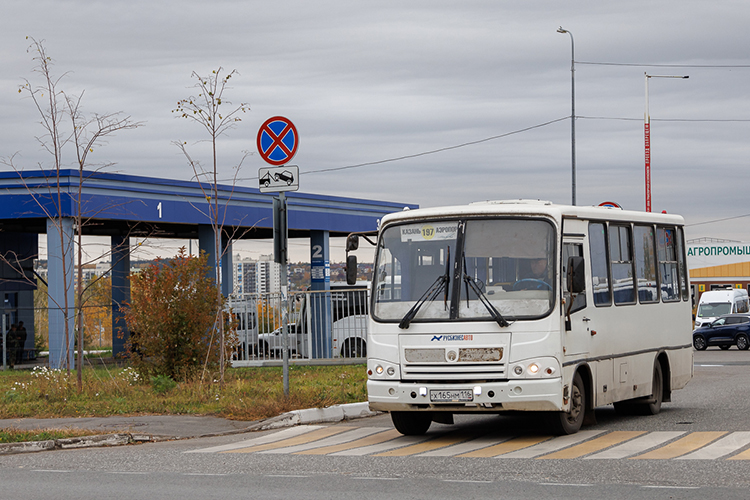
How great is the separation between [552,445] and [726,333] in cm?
3064

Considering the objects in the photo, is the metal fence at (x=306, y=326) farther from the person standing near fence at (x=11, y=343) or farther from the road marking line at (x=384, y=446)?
the road marking line at (x=384, y=446)

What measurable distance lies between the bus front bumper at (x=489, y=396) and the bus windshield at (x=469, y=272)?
2.34ft

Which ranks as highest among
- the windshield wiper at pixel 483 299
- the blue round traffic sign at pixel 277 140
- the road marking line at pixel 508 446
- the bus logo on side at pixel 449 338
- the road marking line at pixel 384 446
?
the blue round traffic sign at pixel 277 140

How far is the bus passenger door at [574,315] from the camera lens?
11.1m

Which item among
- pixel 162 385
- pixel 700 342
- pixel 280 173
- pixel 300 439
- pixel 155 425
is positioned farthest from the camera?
pixel 700 342

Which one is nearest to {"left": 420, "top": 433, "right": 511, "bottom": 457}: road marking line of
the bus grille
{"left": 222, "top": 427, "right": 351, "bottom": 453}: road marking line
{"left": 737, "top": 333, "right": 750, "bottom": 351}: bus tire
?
the bus grille

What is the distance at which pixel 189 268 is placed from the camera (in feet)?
59.0

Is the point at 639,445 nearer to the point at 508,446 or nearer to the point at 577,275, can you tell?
the point at 508,446

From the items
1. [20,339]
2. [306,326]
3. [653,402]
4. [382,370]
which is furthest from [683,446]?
[20,339]

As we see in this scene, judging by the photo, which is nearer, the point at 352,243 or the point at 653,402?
the point at 352,243

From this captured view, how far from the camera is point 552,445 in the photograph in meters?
10.8

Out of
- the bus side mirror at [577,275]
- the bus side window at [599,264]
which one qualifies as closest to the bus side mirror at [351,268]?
the bus side mirror at [577,275]

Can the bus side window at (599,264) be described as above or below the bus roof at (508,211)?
below

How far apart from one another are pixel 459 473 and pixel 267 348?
16.8 metres
